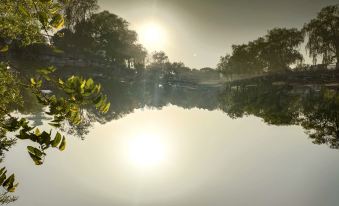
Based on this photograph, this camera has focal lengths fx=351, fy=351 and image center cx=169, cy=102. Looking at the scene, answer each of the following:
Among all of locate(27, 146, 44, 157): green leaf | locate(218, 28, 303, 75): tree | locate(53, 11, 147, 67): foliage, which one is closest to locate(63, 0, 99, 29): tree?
locate(53, 11, 147, 67): foliage

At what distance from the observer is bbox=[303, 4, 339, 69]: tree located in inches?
3118

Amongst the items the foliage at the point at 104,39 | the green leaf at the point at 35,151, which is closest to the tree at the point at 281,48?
the foliage at the point at 104,39

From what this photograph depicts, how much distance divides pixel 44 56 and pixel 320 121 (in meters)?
71.4

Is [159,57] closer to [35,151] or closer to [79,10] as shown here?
[79,10]

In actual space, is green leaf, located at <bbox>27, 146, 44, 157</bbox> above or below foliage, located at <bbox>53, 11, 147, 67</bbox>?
below

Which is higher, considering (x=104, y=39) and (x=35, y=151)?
(x=104, y=39)

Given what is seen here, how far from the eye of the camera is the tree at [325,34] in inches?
3118

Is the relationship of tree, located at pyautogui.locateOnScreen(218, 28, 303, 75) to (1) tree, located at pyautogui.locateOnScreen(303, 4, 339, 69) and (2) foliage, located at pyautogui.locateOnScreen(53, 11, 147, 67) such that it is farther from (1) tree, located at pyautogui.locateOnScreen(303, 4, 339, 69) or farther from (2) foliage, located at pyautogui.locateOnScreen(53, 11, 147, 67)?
(2) foliage, located at pyautogui.locateOnScreen(53, 11, 147, 67)

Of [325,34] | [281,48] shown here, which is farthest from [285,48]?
[325,34]

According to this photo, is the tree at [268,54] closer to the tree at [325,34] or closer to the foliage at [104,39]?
the tree at [325,34]

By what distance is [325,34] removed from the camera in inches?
3157

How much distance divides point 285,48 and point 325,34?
1805 centimetres

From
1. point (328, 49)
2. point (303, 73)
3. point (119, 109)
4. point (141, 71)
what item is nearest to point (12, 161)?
point (119, 109)

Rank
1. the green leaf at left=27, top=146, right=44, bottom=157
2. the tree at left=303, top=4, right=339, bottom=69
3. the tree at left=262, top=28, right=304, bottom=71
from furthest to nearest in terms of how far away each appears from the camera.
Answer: the tree at left=262, top=28, right=304, bottom=71, the tree at left=303, top=4, right=339, bottom=69, the green leaf at left=27, top=146, right=44, bottom=157
